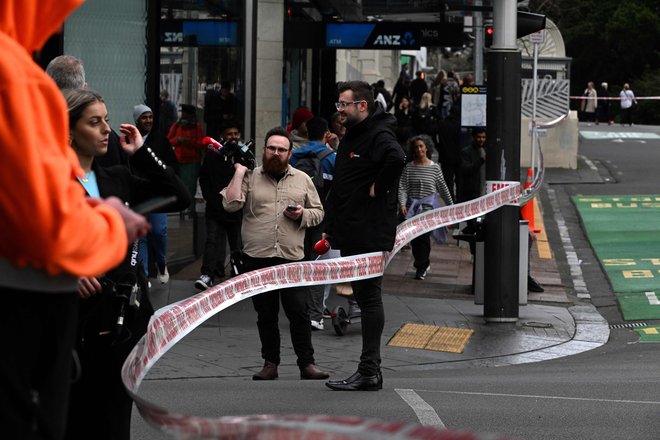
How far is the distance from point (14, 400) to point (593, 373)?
24.4 ft

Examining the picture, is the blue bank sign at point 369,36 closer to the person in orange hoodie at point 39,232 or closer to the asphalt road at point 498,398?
the asphalt road at point 498,398

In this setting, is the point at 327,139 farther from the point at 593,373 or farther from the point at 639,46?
the point at 639,46

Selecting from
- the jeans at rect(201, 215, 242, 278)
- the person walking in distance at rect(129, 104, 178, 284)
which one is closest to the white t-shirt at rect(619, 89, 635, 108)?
the jeans at rect(201, 215, 242, 278)

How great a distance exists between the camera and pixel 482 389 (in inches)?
341

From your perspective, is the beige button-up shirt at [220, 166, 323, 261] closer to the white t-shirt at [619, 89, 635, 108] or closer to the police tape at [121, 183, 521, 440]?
the police tape at [121, 183, 521, 440]

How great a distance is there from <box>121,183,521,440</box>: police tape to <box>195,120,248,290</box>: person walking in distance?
9.34 ft

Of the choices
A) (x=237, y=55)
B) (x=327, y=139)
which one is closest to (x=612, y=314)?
(x=327, y=139)

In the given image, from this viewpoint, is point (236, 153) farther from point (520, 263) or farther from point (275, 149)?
point (520, 263)

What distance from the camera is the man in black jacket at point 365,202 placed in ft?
27.0

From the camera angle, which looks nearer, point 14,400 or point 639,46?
point 14,400

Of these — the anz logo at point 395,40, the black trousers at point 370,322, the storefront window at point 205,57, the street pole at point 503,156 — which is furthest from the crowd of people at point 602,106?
the black trousers at point 370,322

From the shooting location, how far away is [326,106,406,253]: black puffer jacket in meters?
8.20

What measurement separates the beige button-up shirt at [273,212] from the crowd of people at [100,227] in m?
0.01

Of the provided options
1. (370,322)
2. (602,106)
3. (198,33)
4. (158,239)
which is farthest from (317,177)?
(602,106)
